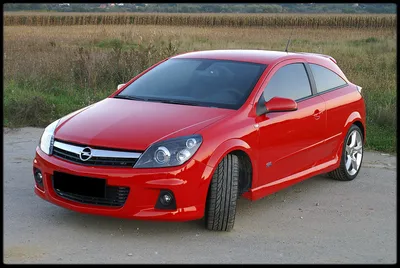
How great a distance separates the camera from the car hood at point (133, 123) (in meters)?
5.24

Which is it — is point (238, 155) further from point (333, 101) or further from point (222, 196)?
point (333, 101)

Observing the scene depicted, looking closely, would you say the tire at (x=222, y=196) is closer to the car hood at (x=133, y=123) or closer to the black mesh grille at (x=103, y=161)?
the car hood at (x=133, y=123)

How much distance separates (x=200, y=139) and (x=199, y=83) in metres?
1.21

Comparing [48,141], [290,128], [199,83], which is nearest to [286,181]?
[290,128]

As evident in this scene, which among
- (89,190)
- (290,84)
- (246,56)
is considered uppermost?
(246,56)

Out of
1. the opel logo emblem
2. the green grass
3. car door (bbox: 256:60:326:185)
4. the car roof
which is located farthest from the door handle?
the green grass

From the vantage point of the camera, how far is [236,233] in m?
5.46

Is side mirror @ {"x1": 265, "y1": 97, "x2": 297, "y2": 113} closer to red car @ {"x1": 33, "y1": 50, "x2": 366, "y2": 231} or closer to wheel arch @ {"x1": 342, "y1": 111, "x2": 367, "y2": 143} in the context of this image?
red car @ {"x1": 33, "y1": 50, "x2": 366, "y2": 231}

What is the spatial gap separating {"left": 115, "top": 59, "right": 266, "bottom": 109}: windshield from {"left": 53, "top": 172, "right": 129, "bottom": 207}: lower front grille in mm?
1280

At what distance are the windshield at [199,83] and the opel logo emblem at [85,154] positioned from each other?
1144 mm

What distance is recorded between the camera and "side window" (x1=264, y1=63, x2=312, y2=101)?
6242 millimetres

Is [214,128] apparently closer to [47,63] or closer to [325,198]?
[325,198]

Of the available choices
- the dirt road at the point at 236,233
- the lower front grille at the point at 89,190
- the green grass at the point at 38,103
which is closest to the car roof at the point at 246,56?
the dirt road at the point at 236,233

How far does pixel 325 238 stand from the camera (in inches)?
213
